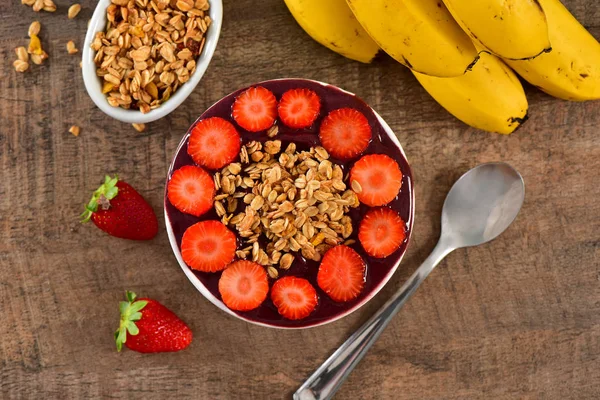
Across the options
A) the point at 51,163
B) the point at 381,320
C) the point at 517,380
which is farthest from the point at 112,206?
the point at 517,380

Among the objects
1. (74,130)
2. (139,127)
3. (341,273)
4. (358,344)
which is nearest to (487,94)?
(341,273)

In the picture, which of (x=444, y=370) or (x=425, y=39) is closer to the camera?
(x=425, y=39)

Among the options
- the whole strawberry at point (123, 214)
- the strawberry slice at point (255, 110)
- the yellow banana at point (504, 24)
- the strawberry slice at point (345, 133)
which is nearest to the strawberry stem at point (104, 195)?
the whole strawberry at point (123, 214)

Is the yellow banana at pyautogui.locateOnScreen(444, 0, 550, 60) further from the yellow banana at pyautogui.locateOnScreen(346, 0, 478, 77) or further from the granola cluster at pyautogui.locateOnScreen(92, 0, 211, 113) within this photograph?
the granola cluster at pyautogui.locateOnScreen(92, 0, 211, 113)

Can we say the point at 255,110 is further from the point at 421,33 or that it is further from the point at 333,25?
the point at 421,33

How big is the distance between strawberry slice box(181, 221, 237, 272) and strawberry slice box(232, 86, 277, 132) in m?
0.16

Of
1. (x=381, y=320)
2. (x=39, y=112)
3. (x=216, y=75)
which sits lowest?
(x=381, y=320)

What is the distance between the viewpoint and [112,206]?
3.27 ft

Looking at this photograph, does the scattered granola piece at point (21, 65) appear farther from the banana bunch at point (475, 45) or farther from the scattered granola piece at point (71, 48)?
the banana bunch at point (475, 45)

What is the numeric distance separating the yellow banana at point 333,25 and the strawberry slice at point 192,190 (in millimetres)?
291

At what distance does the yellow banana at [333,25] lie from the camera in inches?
37.1

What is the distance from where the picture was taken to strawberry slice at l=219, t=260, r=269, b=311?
92cm

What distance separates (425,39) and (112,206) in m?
0.56

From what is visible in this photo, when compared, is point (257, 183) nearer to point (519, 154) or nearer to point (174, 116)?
point (174, 116)
